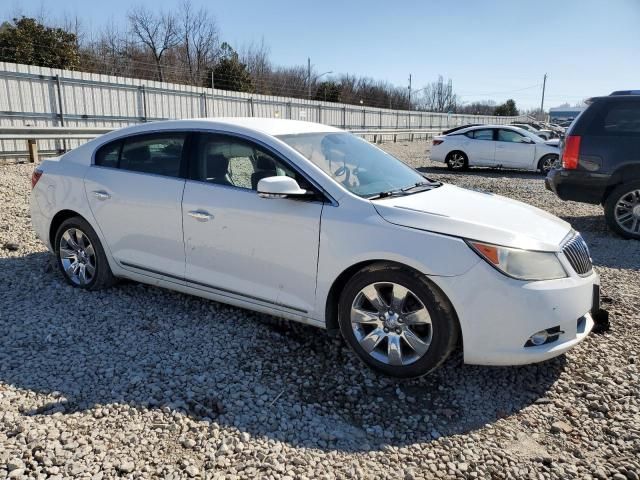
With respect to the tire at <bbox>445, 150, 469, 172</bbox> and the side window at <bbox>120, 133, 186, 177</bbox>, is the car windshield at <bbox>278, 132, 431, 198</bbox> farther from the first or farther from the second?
the tire at <bbox>445, 150, 469, 172</bbox>

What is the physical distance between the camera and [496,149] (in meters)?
16.3

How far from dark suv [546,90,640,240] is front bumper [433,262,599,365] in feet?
16.0

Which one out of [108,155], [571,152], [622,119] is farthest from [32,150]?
[622,119]

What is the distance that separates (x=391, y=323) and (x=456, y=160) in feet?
47.7

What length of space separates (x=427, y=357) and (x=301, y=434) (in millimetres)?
920

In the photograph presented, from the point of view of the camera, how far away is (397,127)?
4041 centimetres

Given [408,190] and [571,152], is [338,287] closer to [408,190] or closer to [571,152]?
[408,190]

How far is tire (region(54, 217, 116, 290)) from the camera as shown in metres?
4.72

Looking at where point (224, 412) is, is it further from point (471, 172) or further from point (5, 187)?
point (471, 172)

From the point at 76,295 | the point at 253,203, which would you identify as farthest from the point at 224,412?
the point at 76,295

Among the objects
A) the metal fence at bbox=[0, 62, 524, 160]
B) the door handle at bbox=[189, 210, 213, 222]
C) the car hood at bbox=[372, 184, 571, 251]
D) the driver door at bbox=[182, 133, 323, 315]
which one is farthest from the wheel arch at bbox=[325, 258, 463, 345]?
the metal fence at bbox=[0, 62, 524, 160]

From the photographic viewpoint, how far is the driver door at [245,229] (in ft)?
11.7

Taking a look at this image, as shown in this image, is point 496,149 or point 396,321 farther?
point 496,149

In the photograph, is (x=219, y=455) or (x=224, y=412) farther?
(x=224, y=412)
